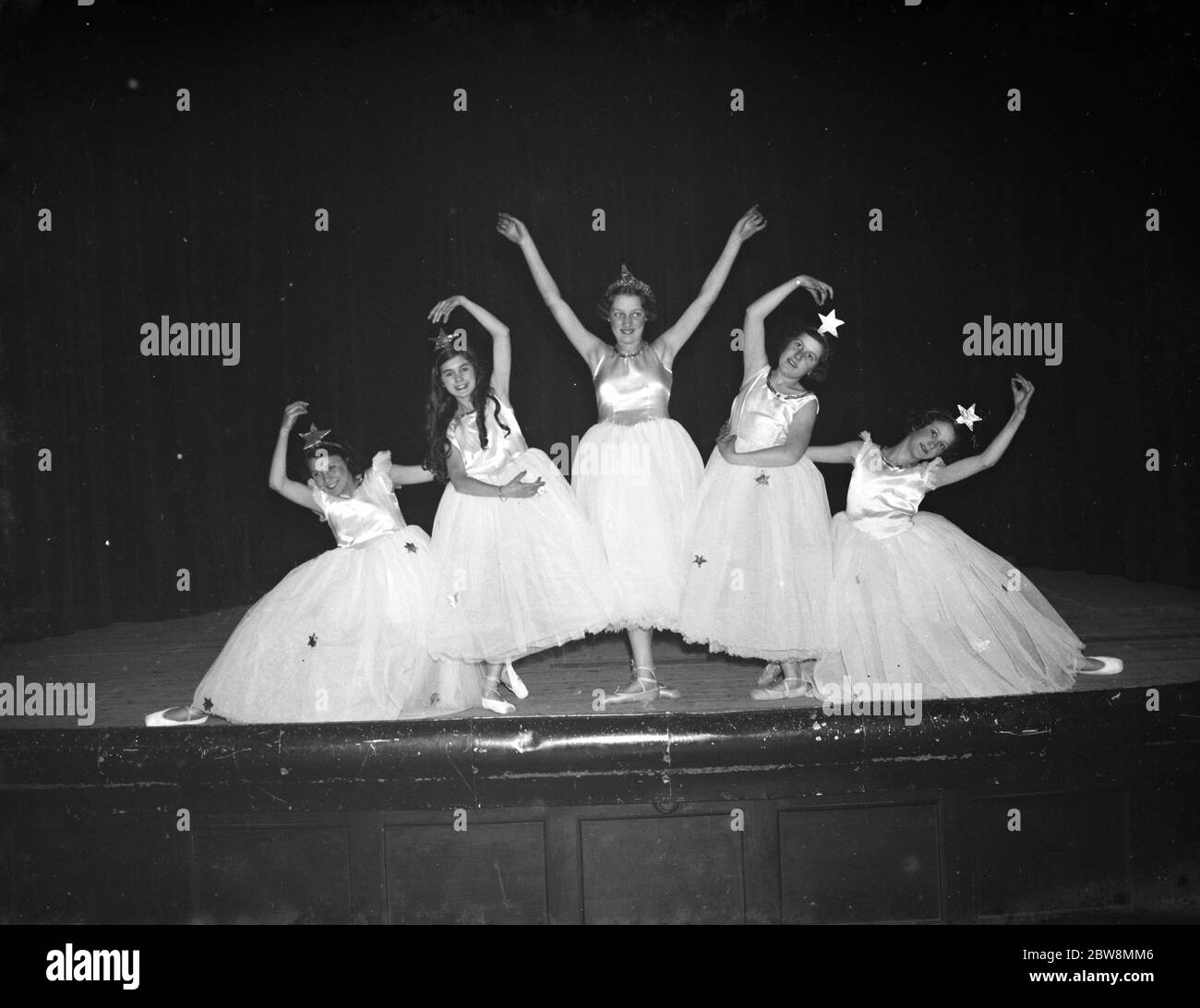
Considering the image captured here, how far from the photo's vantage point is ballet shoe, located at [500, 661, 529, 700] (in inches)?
138

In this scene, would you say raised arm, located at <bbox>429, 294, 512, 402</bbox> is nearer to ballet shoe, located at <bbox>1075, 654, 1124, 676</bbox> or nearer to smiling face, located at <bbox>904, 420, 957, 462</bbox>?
smiling face, located at <bbox>904, 420, 957, 462</bbox>

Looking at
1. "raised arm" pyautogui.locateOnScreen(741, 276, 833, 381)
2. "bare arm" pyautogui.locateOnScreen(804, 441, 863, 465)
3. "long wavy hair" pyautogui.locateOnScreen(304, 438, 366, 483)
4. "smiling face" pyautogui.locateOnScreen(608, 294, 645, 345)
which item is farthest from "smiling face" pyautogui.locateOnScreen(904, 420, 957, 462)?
"long wavy hair" pyautogui.locateOnScreen(304, 438, 366, 483)

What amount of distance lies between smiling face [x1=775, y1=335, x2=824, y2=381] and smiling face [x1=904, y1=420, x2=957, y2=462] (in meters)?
0.43

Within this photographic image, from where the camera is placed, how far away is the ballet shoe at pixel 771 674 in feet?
11.6

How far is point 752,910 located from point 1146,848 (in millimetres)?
1271

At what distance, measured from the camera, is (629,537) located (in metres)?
3.44

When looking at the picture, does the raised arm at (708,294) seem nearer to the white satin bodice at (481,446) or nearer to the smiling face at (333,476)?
the white satin bodice at (481,446)

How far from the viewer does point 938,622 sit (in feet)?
11.4

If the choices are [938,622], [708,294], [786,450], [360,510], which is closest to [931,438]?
[786,450]

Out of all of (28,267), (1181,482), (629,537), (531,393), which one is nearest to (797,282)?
(629,537)

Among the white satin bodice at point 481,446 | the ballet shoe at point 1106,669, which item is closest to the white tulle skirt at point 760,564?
the white satin bodice at point 481,446

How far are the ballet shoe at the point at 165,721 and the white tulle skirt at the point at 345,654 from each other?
50 millimetres

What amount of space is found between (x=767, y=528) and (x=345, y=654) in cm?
147
